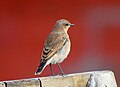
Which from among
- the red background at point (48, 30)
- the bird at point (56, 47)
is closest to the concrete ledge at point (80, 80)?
the bird at point (56, 47)

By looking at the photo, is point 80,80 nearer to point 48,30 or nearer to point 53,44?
point 53,44

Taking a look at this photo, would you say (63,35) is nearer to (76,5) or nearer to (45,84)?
(45,84)

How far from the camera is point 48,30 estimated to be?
511 centimetres

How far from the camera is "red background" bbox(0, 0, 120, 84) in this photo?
198 inches

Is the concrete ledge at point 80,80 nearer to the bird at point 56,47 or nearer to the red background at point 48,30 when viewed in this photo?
the bird at point 56,47

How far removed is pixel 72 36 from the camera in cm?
524

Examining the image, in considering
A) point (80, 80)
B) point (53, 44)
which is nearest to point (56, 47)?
point (53, 44)

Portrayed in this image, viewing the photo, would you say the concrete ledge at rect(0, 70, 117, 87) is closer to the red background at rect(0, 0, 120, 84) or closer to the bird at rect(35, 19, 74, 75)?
the bird at rect(35, 19, 74, 75)

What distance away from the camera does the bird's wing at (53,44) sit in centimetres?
292

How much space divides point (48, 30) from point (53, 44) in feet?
6.97

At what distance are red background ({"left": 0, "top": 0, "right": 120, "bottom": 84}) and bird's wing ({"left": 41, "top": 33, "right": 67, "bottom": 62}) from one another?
6.47ft

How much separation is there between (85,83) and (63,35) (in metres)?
0.70

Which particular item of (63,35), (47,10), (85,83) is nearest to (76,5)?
(47,10)

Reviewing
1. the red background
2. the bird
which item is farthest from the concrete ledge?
the red background
